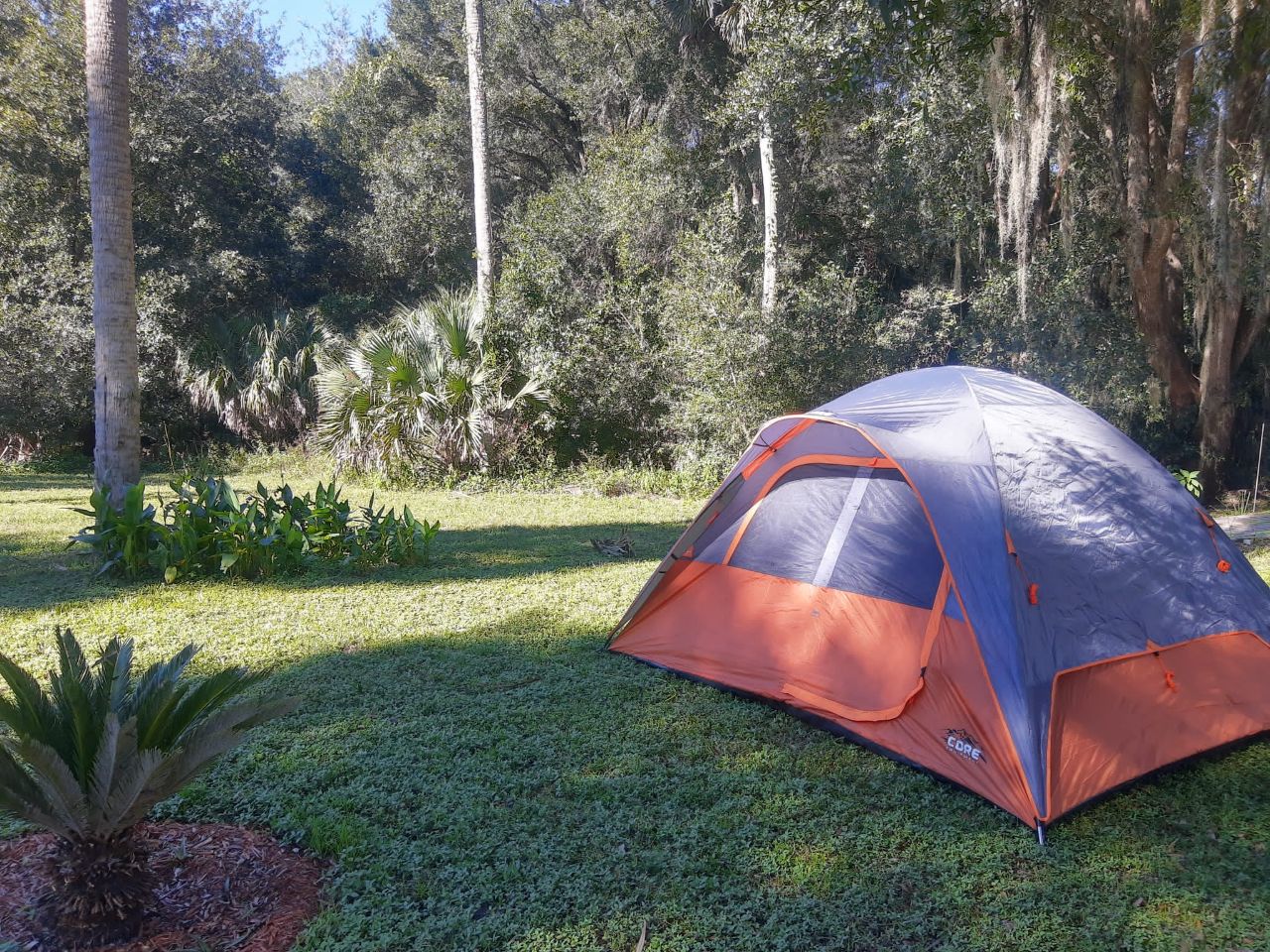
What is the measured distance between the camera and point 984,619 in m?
3.53

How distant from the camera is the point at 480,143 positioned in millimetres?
13344

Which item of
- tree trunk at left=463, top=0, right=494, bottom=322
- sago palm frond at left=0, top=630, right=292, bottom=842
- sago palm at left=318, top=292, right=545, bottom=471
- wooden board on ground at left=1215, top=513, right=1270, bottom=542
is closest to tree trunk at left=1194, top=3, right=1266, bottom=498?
wooden board on ground at left=1215, top=513, right=1270, bottom=542

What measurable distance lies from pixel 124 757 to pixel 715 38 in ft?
48.5

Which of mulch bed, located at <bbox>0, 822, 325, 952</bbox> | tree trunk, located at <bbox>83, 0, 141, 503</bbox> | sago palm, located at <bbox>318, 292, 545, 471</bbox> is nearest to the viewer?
→ mulch bed, located at <bbox>0, 822, 325, 952</bbox>

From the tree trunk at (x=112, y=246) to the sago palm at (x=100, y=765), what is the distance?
5.51 meters

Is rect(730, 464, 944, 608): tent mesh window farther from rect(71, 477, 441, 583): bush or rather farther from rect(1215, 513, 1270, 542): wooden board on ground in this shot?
rect(1215, 513, 1270, 542): wooden board on ground

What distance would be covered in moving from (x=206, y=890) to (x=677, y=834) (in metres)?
1.56

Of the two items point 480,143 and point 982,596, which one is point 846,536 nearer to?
point 982,596

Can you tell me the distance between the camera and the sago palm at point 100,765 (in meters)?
2.37

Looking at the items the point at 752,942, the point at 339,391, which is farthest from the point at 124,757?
the point at 339,391

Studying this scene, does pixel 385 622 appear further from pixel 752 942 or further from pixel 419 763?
pixel 752 942

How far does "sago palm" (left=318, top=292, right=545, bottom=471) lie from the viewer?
12.0 meters

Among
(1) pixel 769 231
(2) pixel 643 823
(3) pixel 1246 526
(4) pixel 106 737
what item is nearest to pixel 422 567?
(2) pixel 643 823

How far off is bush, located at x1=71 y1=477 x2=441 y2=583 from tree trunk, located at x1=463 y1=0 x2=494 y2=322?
6.48m
